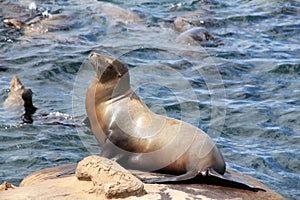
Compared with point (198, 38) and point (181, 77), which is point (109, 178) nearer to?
point (181, 77)

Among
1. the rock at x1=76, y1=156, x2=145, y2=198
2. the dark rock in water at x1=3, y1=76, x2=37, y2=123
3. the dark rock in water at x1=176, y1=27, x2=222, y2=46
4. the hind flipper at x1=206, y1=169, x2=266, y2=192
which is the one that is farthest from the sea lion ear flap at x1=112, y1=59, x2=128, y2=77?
the dark rock in water at x1=176, y1=27, x2=222, y2=46

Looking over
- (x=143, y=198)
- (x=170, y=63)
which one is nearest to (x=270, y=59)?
(x=170, y=63)

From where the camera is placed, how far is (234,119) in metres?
9.80

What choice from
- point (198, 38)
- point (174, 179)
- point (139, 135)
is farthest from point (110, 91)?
point (198, 38)

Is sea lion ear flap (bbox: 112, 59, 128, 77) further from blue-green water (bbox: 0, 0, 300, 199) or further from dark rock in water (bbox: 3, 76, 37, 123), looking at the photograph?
dark rock in water (bbox: 3, 76, 37, 123)

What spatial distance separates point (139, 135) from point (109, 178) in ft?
4.96

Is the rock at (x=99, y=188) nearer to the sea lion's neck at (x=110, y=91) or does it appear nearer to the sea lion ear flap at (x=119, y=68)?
the sea lion's neck at (x=110, y=91)

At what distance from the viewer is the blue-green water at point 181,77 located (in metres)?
8.62

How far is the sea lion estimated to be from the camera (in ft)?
20.5

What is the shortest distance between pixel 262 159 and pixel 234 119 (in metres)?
1.26

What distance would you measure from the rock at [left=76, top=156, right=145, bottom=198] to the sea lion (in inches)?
35.0

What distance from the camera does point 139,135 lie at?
6.53m

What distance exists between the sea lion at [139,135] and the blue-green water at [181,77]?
4.76 ft

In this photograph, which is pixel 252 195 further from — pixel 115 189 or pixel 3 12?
pixel 3 12
